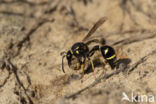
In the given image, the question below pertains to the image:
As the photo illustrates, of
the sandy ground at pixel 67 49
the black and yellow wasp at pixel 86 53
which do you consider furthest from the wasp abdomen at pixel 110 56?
the sandy ground at pixel 67 49

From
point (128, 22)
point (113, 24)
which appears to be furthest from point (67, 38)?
point (128, 22)

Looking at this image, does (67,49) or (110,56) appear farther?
(67,49)

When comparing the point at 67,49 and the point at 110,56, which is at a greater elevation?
the point at 67,49

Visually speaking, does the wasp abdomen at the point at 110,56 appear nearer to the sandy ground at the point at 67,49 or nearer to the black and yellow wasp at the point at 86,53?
the black and yellow wasp at the point at 86,53

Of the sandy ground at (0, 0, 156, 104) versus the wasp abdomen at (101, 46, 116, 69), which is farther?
the wasp abdomen at (101, 46, 116, 69)

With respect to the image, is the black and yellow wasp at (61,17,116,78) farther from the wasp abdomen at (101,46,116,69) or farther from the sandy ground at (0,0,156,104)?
the sandy ground at (0,0,156,104)

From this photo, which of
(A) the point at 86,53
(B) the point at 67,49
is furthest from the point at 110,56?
(B) the point at 67,49

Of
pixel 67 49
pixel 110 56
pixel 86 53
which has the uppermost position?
pixel 67 49

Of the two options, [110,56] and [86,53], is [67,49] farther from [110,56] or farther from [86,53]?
[110,56]

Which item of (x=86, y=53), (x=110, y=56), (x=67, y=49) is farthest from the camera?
(x=67, y=49)

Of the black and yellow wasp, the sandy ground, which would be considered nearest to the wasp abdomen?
the black and yellow wasp
